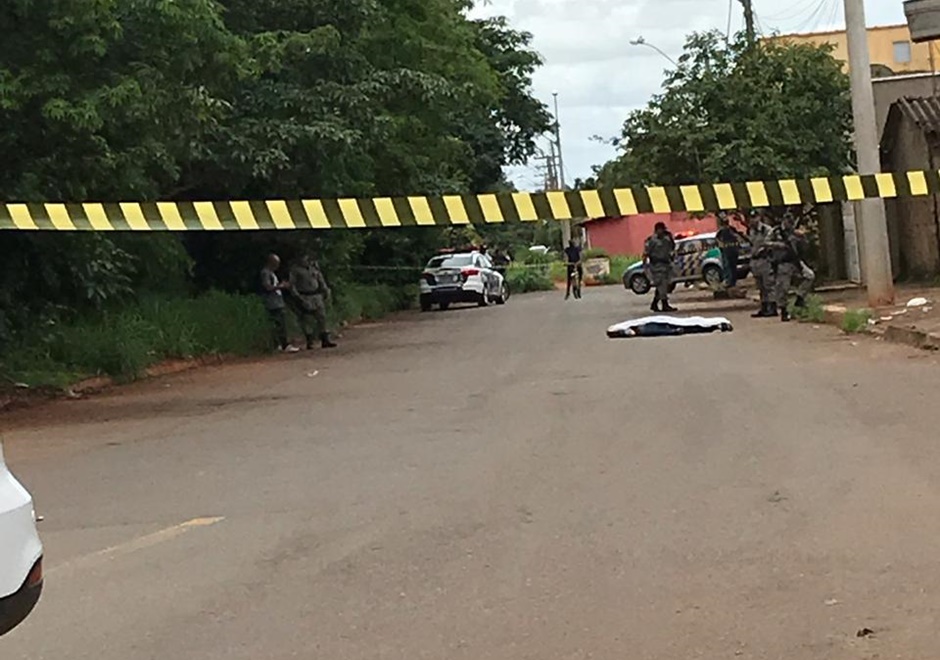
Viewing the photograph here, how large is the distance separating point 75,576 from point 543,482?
9.97ft

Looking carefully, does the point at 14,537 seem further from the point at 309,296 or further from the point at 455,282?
the point at 455,282

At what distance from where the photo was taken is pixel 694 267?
39.7 metres

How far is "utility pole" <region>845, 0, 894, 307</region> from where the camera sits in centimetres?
2167

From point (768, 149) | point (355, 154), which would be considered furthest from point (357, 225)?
point (768, 149)

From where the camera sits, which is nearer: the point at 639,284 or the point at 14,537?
the point at 14,537

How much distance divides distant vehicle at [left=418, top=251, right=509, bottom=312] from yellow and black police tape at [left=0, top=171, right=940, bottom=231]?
26899 millimetres

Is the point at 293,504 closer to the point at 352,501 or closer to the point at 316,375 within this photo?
the point at 352,501

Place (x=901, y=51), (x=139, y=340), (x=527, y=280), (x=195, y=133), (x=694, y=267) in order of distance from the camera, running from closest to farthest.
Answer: (x=195, y=133) < (x=139, y=340) < (x=694, y=267) < (x=527, y=280) < (x=901, y=51)

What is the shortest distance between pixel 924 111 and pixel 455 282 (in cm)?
1546

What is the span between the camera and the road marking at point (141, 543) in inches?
298

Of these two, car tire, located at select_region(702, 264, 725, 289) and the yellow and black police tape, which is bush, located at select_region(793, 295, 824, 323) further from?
car tire, located at select_region(702, 264, 725, 289)

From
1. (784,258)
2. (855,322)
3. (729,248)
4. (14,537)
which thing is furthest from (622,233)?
(14,537)

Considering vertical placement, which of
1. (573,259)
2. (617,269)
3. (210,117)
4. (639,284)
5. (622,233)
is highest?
(210,117)

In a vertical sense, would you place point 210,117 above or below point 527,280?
above
